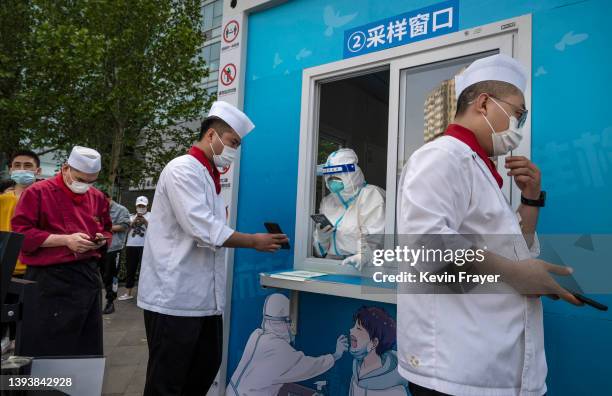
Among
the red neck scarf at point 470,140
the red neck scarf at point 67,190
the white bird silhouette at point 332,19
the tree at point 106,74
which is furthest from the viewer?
the tree at point 106,74

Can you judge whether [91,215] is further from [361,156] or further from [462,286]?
[462,286]

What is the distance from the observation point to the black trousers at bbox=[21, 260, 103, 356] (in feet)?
9.09

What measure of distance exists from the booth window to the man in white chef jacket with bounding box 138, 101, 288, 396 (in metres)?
0.84

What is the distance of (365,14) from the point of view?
275cm

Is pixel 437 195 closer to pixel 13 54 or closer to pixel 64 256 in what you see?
pixel 64 256

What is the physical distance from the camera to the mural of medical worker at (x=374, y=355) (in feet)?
8.05

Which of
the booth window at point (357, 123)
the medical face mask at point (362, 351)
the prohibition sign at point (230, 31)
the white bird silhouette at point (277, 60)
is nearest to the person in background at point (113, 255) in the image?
the prohibition sign at point (230, 31)

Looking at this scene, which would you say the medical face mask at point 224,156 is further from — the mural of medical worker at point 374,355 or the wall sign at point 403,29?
the mural of medical worker at point 374,355

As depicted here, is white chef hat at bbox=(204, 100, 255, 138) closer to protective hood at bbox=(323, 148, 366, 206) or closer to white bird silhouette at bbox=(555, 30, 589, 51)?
protective hood at bbox=(323, 148, 366, 206)

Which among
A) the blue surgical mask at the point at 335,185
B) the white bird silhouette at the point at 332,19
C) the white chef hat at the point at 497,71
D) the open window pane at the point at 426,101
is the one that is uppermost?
the white bird silhouette at the point at 332,19

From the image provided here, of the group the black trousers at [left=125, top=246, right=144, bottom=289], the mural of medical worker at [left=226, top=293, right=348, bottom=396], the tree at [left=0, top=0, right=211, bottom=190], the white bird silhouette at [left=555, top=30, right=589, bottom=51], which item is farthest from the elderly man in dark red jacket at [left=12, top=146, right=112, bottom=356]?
the tree at [left=0, top=0, right=211, bottom=190]

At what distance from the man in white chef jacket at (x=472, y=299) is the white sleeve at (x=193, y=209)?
109cm

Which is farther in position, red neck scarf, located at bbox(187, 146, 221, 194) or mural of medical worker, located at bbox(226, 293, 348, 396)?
mural of medical worker, located at bbox(226, 293, 348, 396)

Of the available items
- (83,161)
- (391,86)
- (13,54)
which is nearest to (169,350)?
(83,161)
